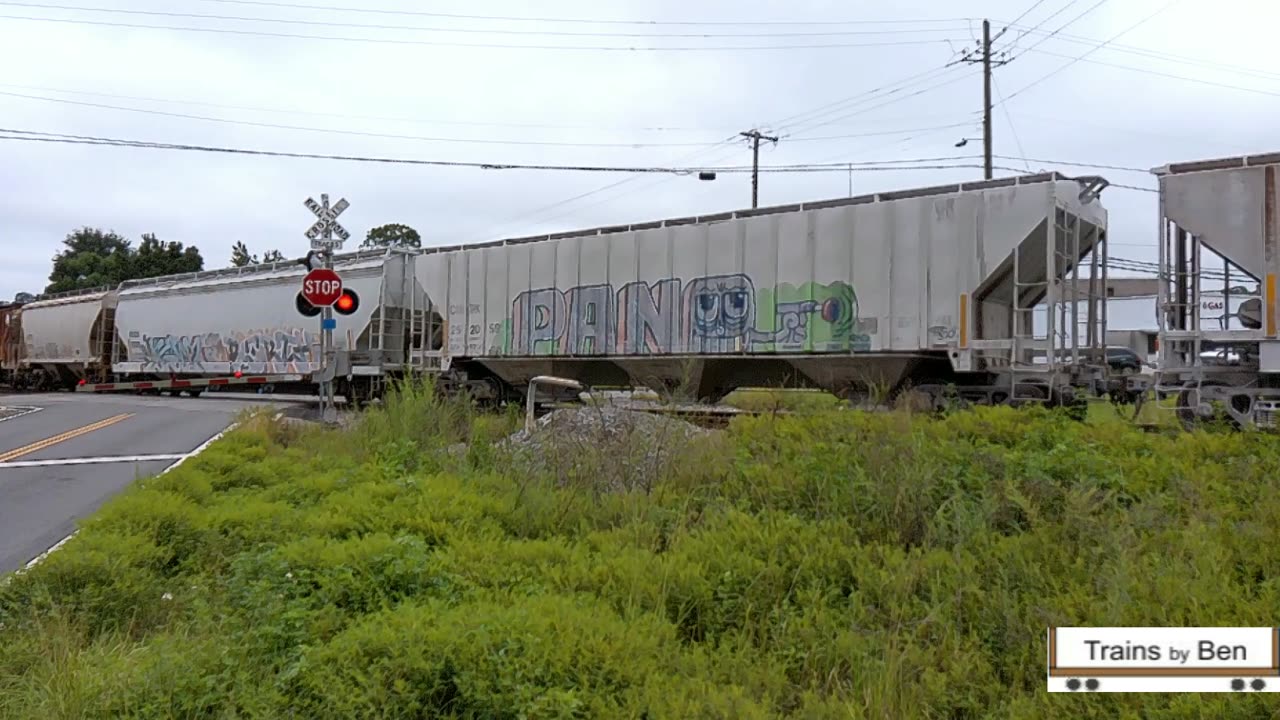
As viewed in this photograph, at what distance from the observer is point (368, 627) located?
388 centimetres

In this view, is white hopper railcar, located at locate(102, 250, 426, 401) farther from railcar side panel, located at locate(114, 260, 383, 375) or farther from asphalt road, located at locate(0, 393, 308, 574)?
asphalt road, located at locate(0, 393, 308, 574)

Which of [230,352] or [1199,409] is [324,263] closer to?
[230,352]

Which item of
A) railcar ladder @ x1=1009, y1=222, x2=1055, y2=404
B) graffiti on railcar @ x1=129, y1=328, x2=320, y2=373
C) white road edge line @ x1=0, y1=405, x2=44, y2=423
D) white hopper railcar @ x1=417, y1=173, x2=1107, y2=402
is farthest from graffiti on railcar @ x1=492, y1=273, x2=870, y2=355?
white road edge line @ x1=0, y1=405, x2=44, y2=423

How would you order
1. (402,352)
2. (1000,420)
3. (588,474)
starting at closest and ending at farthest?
1. (588,474)
2. (1000,420)
3. (402,352)

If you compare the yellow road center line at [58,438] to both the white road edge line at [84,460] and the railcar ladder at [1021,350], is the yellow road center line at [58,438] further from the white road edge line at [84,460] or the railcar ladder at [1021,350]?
the railcar ladder at [1021,350]

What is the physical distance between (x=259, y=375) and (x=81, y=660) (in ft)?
59.8

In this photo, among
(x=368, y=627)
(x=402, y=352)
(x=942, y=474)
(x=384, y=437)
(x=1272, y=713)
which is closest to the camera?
(x=1272, y=713)

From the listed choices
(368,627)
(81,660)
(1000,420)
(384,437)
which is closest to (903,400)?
(1000,420)

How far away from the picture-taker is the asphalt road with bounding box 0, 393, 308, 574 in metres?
7.02

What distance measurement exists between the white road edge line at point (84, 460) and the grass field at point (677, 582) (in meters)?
3.69

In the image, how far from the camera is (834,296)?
39.7 ft

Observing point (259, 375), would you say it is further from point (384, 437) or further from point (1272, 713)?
point (1272, 713)

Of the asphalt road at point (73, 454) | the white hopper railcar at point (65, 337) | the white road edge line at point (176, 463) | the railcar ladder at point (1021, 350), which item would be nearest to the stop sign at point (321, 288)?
the white road edge line at point (176, 463)

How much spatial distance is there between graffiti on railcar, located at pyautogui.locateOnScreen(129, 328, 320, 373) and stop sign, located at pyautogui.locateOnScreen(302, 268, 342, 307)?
290 inches
